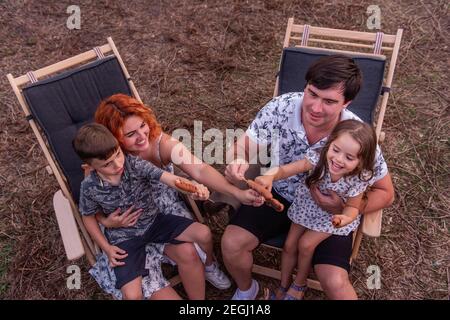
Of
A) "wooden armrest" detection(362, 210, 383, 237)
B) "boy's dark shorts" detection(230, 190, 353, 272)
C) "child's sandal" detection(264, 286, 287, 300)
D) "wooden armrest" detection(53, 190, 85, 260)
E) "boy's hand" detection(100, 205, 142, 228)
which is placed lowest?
"child's sandal" detection(264, 286, 287, 300)

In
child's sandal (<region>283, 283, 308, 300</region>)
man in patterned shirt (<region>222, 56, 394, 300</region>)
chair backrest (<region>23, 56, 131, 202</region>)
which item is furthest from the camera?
chair backrest (<region>23, 56, 131, 202</region>)

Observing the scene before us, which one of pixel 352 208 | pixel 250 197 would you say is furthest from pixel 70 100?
pixel 352 208

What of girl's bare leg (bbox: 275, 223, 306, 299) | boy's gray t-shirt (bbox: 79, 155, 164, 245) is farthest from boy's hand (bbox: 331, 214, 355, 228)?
boy's gray t-shirt (bbox: 79, 155, 164, 245)

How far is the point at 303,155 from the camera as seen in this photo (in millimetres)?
2518

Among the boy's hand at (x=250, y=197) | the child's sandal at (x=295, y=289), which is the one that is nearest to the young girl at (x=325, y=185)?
the child's sandal at (x=295, y=289)

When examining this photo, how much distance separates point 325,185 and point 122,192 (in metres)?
1.15

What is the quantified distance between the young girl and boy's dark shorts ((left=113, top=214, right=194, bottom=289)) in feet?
2.20

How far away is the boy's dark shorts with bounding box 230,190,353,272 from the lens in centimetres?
247

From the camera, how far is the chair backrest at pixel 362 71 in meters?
3.02

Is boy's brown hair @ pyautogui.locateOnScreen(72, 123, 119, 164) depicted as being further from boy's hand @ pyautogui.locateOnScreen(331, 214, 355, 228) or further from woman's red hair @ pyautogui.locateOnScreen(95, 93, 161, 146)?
boy's hand @ pyautogui.locateOnScreen(331, 214, 355, 228)

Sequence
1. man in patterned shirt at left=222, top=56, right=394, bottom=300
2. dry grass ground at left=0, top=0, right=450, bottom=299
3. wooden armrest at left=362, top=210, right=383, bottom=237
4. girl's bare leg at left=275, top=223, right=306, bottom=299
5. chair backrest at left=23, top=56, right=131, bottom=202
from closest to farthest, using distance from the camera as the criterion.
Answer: man in patterned shirt at left=222, top=56, right=394, bottom=300 < wooden armrest at left=362, top=210, right=383, bottom=237 < girl's bare leg at left=275, top=223, right=306, bottom=299 < chair backrest at left=23, top=56, right=131, bottom=202 < dry grass ground at left=0, top=0, right=450, bottom=299

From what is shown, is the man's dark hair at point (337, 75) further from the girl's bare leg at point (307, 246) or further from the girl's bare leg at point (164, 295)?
the girl's bare leg at point (164, 295)

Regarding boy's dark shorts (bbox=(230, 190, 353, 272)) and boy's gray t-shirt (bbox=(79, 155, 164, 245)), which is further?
boy's dark shorts (bbox=(230, 190, 353, 272))

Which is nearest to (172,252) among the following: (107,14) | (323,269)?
(323,269)
